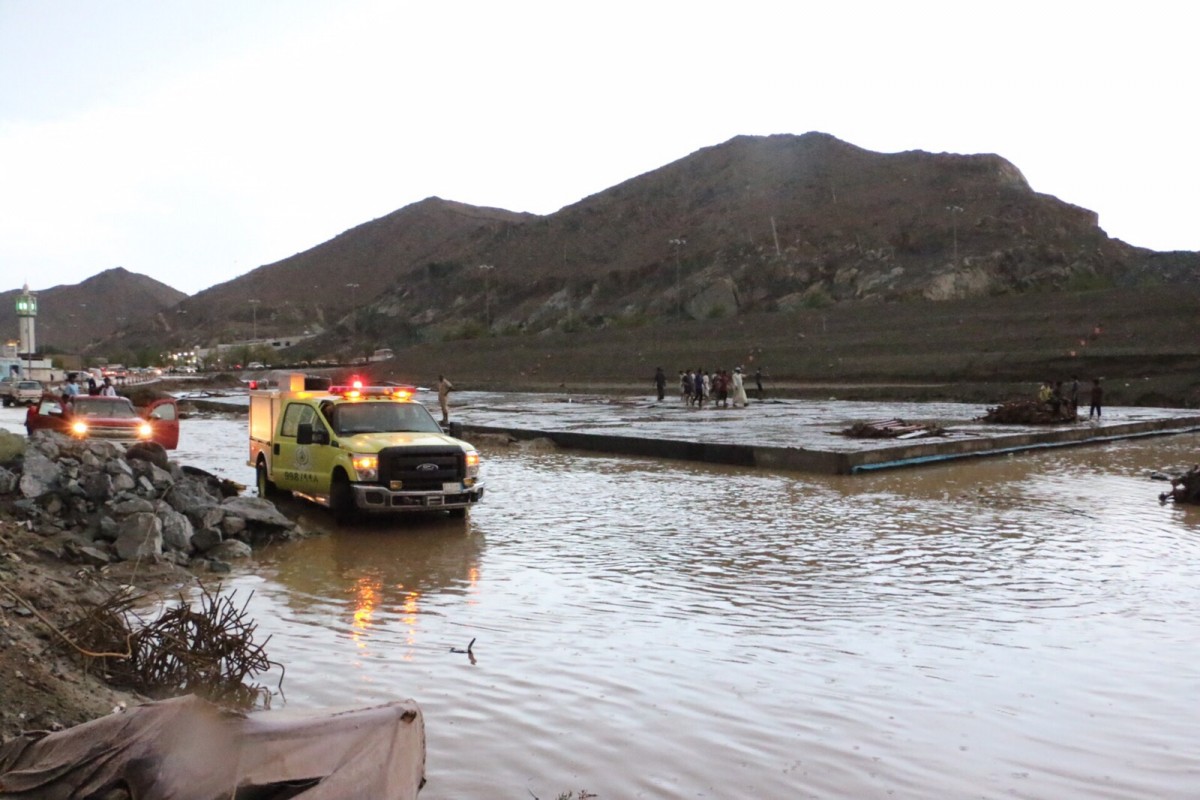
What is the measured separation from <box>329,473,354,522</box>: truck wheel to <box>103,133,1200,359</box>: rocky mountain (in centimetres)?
7823

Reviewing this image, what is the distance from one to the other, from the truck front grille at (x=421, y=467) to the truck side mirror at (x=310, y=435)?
1.30 meters

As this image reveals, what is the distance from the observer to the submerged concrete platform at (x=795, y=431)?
70.5 ft

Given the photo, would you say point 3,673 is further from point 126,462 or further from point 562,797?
point 126,462

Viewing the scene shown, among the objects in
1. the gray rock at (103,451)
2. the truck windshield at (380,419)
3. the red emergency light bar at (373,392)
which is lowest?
the gray rock at (103,451)

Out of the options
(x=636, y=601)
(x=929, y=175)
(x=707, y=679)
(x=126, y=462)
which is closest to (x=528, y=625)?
(x=636, y=601)

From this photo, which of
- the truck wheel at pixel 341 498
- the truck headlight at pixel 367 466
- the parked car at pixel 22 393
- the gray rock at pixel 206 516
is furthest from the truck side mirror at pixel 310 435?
the parked car at pixel 22 393

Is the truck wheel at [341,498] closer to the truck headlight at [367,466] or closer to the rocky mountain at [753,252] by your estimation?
the truck headlight at [367,466]

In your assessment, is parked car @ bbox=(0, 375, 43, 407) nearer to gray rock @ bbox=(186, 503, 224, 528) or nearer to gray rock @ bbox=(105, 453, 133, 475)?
gray rock @ bbox=(105, 453, 133, 475)

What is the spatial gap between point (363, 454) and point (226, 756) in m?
9.74

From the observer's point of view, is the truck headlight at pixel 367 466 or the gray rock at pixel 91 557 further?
the truck headlight at pixel 367 466

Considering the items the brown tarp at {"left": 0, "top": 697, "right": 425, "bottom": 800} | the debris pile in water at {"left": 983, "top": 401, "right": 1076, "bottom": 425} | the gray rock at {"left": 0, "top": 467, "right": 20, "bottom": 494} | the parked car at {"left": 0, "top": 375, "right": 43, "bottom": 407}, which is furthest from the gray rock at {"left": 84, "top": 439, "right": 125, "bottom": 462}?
the parked car at {"left": 0, "top": 375, "right": 43, "bottom": 407}

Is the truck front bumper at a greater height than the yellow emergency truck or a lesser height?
lesser

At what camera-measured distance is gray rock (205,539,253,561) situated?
11336mm

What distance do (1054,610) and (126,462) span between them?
33.4ft
